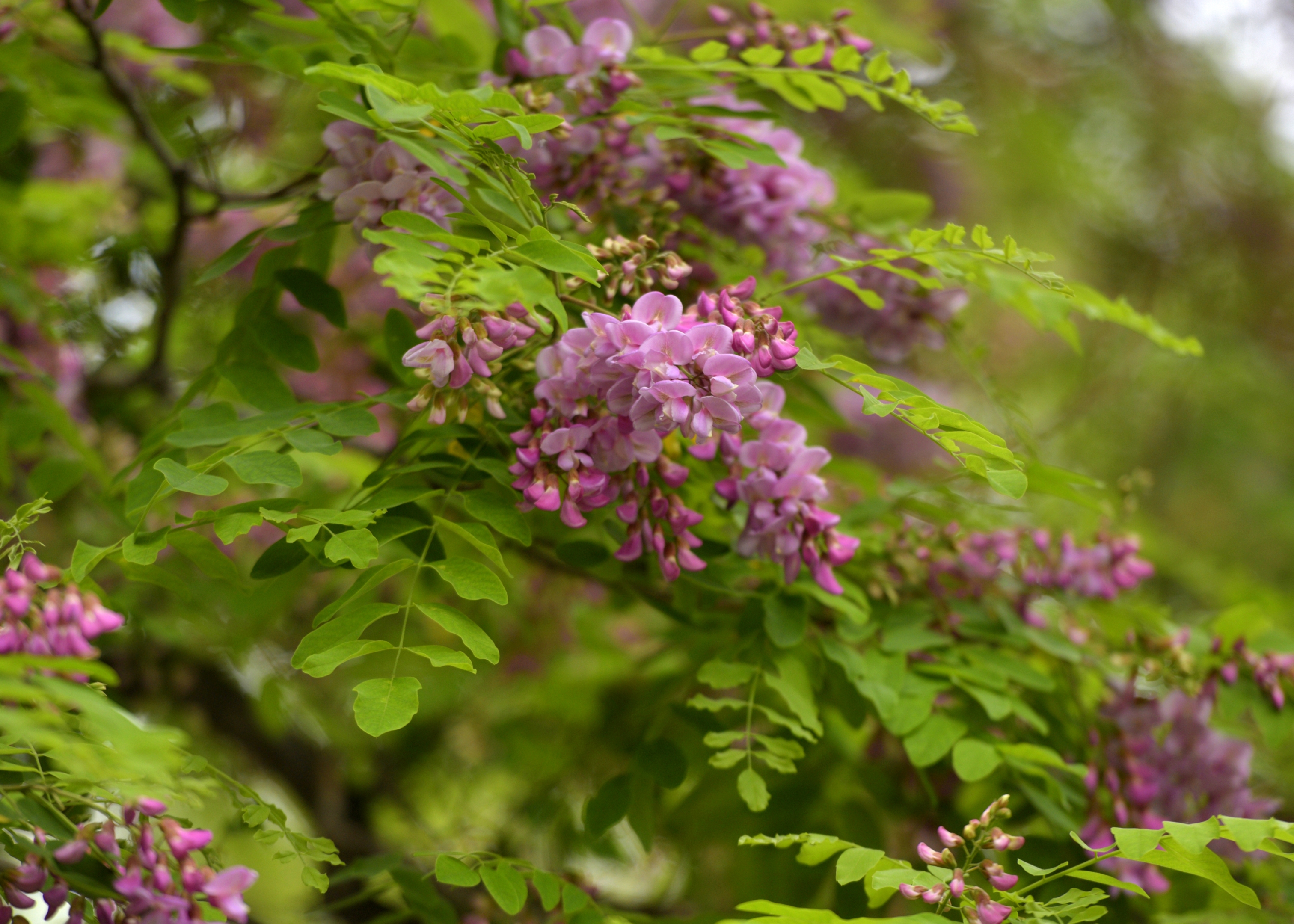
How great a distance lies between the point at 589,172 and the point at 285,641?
1.48 metres

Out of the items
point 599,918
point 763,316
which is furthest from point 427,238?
point 599,918

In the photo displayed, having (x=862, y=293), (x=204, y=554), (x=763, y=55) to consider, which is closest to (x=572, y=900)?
(x=204, y=554)

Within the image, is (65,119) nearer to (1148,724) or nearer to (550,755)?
(550,755)

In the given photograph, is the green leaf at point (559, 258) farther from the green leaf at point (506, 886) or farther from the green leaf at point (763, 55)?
the green leaf at point (506, 886)

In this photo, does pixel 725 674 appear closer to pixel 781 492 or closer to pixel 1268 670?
pixel 781 492

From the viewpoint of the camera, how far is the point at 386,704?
2.85 ft

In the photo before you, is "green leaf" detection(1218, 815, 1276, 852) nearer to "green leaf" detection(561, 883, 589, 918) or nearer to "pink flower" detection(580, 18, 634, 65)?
"green leaf" detection(561, 883, 589, 918)

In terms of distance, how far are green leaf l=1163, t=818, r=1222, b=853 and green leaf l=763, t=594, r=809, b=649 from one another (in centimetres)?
40

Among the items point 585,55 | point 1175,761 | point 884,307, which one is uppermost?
point 585,55

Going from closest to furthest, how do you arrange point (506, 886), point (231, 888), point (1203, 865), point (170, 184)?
point (231, 888), point (1203, 865), point (506, 886), point (170, 184)

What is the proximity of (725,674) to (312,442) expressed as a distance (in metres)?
0.52

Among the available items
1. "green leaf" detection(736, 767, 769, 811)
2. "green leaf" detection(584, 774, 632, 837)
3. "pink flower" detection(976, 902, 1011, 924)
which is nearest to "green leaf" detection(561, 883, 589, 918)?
"green leaf" detection(584, 774, 632, 837)

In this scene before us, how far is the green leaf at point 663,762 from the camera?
1.15 meters

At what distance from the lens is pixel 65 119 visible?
1529 mm
